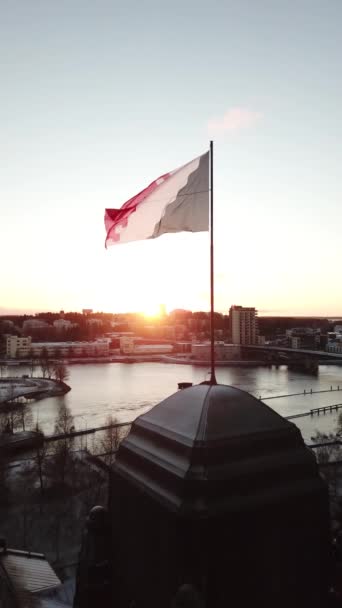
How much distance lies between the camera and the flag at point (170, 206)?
12.1ft

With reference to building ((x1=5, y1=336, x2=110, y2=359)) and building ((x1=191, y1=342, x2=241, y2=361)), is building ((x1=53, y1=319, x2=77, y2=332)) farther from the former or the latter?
building ((x1=191, y1=342, x2=241, y2=361))

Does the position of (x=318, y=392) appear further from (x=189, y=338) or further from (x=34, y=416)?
(x=189, y=338)

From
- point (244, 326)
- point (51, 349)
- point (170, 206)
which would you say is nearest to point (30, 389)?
point (170, 206)

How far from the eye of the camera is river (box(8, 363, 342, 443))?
23.0 m

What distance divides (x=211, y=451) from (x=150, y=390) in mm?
31162

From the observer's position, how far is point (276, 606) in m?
2.31

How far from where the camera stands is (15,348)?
5959cm

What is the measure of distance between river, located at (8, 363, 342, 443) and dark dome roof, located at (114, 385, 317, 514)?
16015 millimetres

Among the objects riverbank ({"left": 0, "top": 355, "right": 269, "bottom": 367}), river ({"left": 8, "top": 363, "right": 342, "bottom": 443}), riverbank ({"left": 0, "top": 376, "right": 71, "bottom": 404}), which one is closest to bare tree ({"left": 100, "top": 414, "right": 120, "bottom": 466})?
river ({"left": 8, "top": 363, "right": 342, "bottom": 443})

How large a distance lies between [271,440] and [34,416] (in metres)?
23.4

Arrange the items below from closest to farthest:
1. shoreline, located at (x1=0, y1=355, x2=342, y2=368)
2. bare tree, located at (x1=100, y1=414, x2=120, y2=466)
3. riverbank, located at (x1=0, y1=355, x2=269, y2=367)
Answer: bare tree, located at (x1=100, y1=414, x2=120, y2=466), shoreline, located at (x1=0, y1=355, x2=342, y2=368), riverbank, located at (x1=0, y1=355, x2=269, y2=367)

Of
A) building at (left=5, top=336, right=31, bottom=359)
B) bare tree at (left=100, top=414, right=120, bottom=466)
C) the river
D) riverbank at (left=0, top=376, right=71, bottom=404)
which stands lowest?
the river

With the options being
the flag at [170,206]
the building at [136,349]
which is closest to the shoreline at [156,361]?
the building at [136,349]

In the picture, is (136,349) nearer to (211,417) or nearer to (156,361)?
(156,361)
